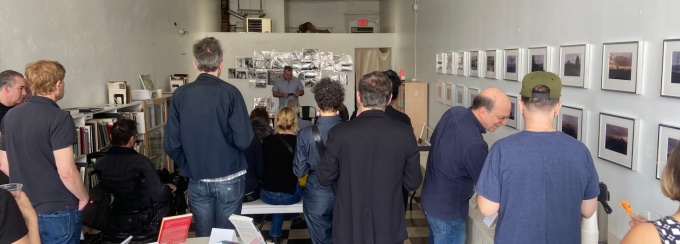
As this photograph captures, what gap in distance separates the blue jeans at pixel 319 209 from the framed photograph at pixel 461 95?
2.86 metres

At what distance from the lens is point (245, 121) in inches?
116

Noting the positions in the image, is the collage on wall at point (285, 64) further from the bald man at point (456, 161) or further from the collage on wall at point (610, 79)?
the bald man at point (456, 161)

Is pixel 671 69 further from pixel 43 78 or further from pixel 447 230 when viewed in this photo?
pixel 43 78

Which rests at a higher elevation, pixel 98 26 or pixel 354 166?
pixel 98 26

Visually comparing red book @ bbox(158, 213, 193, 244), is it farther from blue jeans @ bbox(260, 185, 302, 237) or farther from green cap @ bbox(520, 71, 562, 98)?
green cap @ bbox(520, 71, 562, 98)

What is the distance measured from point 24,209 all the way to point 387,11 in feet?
36.9

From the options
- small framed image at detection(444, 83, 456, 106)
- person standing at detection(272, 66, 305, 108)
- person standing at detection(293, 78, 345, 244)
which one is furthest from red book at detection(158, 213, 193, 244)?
person standing at detection(272, 66, 305, 108)

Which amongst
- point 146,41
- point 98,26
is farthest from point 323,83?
point 146,41

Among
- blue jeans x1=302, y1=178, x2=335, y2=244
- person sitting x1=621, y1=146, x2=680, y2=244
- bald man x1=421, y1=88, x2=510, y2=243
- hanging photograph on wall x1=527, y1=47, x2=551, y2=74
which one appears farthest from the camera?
hanging photograph on wall x1=527, y1=47, x2=551, y2=74

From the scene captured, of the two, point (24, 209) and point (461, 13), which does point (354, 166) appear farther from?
point (461, 13)

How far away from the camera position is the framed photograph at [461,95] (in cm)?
563

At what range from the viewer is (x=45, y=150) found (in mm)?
2592

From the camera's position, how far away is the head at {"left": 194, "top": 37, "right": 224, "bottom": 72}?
286 centimetres

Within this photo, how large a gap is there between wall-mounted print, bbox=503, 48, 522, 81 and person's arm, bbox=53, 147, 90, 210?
3.30m
